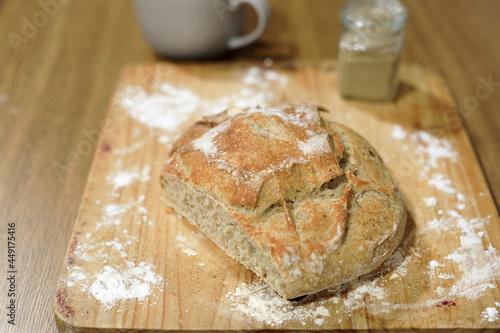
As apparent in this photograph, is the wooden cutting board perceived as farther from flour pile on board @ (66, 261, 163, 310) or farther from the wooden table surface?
the wooden table surface

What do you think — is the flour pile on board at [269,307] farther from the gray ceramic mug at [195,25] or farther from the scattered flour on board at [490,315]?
the gray ceramic mug at [195,25]

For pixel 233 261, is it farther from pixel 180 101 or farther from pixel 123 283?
pixel 180 101

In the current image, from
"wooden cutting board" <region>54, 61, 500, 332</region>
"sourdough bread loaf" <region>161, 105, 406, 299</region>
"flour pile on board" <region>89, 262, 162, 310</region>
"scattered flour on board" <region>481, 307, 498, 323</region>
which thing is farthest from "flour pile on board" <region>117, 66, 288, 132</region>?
"scattered flour on board" <region>481, 307, 498, 323</region>

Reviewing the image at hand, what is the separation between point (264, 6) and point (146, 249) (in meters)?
1.42

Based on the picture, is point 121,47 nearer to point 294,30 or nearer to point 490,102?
point 294,30

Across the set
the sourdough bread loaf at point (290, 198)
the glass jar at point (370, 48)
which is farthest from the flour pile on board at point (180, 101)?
the sourdough bread loaf at point (290, 198)

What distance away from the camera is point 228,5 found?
7.83ft

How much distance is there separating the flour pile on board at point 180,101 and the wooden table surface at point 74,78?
0.21 metres

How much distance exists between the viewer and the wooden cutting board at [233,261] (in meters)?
1.44

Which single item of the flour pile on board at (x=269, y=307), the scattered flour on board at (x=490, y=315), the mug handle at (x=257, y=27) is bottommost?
the scattered flour on board at (x=490, y=315)

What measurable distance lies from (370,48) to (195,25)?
0.84m

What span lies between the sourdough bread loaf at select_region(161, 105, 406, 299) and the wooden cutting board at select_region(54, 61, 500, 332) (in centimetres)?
7

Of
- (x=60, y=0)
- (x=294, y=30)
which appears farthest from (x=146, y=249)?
(x=60, y=0)

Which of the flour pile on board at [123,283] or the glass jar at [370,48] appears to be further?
the glass jar at [370,48]
